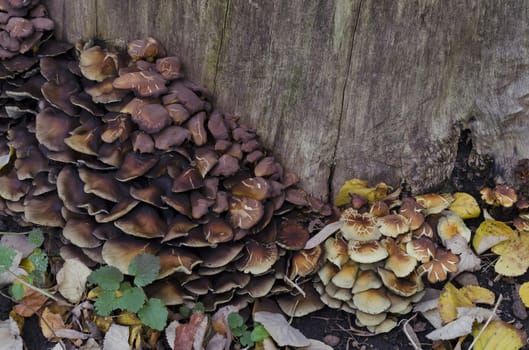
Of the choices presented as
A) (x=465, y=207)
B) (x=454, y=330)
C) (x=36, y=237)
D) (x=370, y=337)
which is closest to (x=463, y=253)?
(x=465, y=207)

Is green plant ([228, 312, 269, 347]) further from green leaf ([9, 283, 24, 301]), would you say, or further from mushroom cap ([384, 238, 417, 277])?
green leaf ([9, 283, 24, 301])

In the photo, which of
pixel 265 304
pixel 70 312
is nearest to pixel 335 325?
pixel 265 304

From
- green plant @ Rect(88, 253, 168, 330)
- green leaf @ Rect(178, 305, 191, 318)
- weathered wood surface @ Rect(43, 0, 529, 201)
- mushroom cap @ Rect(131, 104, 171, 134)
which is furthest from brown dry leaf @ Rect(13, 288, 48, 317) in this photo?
weathered wood surface @ Rect(43, 0, 529, 201)

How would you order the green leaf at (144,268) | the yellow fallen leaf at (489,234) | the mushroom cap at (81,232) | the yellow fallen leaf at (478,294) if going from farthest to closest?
1. the yellow fallen leaf at (489,234)
2. the yellow fallen leaf at (478,294)
3. the mushroom cap at (81,232)
4. the green leaf at (144,268)

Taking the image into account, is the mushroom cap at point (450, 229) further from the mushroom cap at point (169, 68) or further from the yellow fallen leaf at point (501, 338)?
the mushroom cap at point (169, 68)

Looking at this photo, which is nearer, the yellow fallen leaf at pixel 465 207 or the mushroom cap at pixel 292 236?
the mushroom cap at pixel 292 236

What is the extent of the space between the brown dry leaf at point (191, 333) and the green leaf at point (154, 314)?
→ 0.53ft

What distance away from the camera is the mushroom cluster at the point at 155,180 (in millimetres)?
3887

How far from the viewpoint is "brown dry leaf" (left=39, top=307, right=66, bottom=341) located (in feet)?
13.9

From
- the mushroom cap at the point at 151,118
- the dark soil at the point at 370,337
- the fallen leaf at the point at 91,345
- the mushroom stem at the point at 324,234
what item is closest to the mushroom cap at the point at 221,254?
the mushroom stem at the point at 324,234

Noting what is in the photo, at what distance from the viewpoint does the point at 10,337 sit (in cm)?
420

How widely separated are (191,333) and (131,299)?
47 centimetres

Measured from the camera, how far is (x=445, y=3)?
3.91 meters

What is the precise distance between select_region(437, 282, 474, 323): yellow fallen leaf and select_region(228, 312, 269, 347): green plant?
1.26 m
